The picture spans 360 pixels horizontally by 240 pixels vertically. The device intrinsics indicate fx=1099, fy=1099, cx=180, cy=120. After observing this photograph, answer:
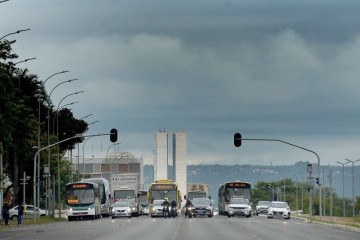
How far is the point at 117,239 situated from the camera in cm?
5256

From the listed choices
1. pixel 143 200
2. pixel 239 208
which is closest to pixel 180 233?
pixel 239 208

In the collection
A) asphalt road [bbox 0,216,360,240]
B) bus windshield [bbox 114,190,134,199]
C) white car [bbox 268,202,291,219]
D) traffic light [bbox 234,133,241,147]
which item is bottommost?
white car [bbox 268,202,291,219]

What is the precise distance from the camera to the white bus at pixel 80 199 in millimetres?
106562

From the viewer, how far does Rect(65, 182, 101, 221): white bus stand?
350 feet

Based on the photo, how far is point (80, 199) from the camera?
351ft

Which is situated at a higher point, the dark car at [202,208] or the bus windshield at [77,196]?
the bus windshield at [77,196]

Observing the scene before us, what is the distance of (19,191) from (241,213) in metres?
28.2

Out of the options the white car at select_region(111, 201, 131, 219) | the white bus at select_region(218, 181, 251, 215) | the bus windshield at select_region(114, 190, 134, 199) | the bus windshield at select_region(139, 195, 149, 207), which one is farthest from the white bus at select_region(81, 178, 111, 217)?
the bus windshield at select_region(139, 195, 149, 207)

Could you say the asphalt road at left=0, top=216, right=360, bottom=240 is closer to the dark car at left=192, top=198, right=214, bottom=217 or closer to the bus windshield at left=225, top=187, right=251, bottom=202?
the dark car at left=192, top=198, right=214, bottom=217

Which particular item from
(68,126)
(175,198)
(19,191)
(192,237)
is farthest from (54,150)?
(192,237)

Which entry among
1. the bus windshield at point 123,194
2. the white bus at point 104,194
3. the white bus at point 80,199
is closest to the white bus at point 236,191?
the white bus at point 104,194

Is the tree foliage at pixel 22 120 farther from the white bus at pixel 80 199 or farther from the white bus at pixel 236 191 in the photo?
the white bus at pixel 236 191

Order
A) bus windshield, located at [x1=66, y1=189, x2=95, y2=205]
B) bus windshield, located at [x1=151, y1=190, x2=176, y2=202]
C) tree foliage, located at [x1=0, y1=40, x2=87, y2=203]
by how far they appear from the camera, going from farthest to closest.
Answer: bus windshield, located at [x1=151, y1=190, x2=176, y2=202] < bus windshield, located at [x1=66, y1=189, x2=95, y2=205] < tree foliage, located at [x1=0, y1=40, x2=87, y2=203]

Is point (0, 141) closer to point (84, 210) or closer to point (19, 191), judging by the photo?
point (84, 210)
